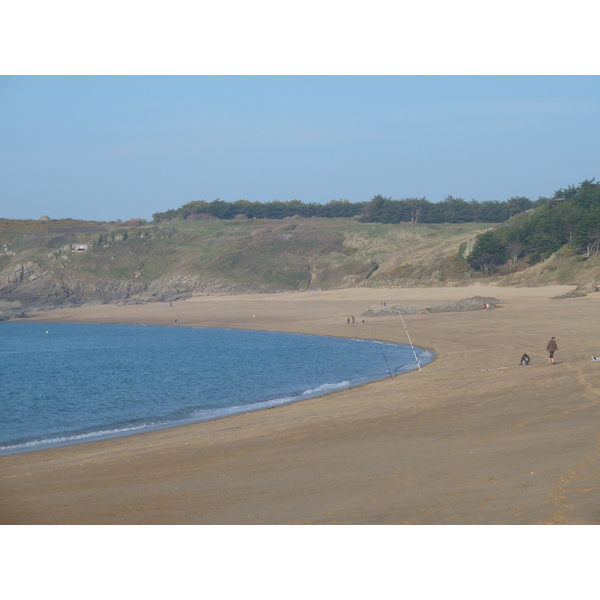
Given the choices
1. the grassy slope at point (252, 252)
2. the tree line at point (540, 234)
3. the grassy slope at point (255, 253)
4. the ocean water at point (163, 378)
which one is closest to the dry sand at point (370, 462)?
the ocean water at point (163, 378)

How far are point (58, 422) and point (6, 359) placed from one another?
2106cm

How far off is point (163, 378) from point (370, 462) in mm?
17427

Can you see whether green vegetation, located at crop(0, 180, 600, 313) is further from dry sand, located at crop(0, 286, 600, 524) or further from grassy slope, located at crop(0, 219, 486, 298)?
dry sand, located at crop(0, 286, 600, 524)

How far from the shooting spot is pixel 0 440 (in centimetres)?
1614

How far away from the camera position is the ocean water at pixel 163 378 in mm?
18172

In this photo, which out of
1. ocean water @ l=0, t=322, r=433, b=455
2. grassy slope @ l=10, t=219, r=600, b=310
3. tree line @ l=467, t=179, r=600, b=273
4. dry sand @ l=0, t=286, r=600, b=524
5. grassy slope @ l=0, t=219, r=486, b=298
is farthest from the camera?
grassy slope @ l=0, t=219, r=486, b=298

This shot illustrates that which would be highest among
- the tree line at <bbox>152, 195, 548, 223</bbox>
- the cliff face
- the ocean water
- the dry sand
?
the tree line at <bbox>152, 195, 548, 223</bbox>

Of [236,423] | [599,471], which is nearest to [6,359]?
[236,423]

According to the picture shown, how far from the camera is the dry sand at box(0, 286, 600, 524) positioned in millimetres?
7953

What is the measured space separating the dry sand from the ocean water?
7.28 ft

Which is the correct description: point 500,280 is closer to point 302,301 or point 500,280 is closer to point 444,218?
point 302,301

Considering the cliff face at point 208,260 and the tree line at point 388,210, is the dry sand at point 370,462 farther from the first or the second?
the tree line at point 388,210

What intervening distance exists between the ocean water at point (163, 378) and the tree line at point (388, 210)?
7499 centimetres

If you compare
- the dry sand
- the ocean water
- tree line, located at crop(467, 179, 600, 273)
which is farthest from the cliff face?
the dry sand
